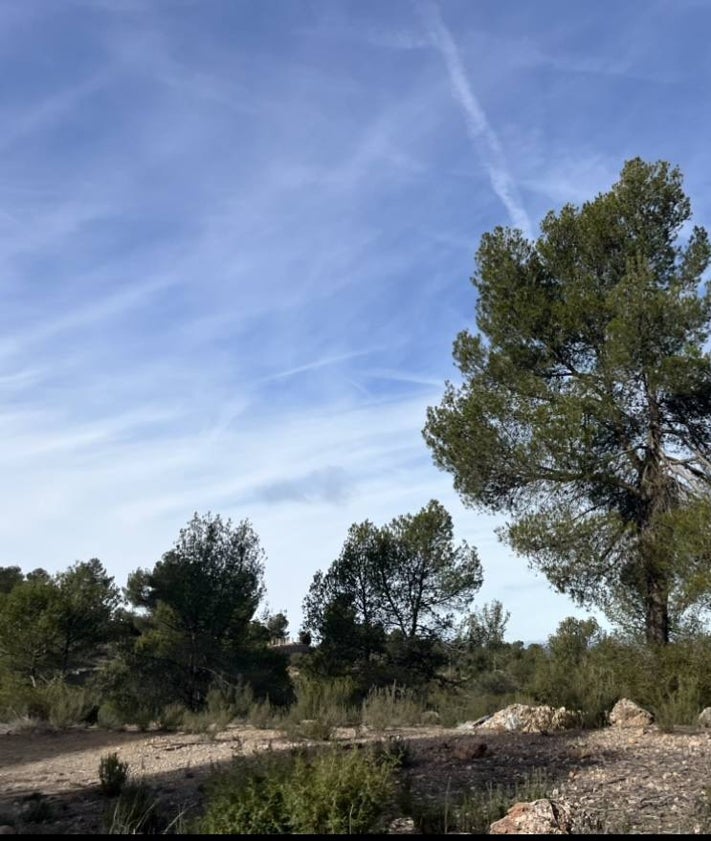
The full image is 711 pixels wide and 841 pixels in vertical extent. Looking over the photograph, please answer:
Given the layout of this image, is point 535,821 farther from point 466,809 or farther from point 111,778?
point 111,778

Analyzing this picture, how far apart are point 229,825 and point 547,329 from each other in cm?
1425

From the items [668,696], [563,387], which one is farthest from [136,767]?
[563,387]

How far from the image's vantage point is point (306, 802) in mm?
5637

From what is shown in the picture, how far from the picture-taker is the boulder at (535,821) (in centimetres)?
575

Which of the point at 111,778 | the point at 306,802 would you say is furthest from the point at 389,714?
the point at 306,802

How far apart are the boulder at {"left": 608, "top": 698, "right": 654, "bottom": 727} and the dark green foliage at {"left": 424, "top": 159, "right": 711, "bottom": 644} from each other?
2123mm

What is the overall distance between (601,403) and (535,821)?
11628mm

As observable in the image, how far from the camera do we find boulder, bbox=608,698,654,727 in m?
13.0

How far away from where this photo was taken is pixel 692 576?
14188mm

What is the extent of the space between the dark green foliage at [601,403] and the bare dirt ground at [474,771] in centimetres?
426

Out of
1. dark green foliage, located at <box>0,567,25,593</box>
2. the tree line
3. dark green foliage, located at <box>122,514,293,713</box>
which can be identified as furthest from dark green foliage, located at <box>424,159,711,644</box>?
dark green foliage, located at <box>0,567,25,593</box>

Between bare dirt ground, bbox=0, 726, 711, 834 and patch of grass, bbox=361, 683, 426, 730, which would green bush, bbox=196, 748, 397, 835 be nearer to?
bare dirt ground, bbox=0, 726, 711, 834

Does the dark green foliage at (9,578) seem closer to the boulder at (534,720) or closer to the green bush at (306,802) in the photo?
the boulder at (534,720)

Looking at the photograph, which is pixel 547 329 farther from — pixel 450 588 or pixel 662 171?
pixel 450 588
